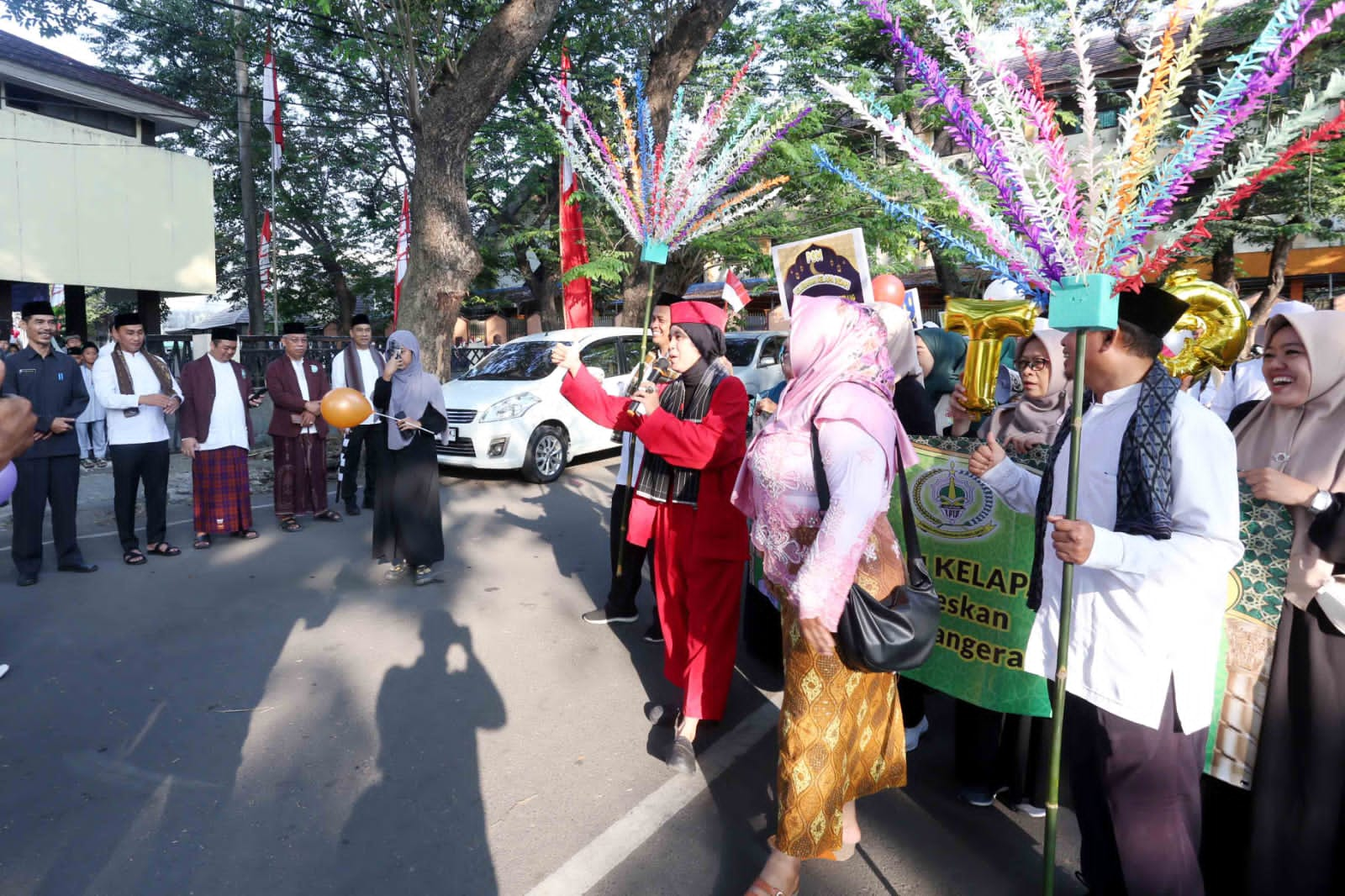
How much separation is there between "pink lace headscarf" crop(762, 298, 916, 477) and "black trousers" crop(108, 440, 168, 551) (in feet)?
18.9

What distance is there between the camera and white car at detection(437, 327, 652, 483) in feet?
30.8

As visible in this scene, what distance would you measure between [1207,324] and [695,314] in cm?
196

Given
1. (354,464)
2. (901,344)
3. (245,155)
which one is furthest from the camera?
(245,155)

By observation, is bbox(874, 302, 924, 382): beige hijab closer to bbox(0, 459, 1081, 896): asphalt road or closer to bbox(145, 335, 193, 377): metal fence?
bbox(0, 459, 1081, 896): asphalt road

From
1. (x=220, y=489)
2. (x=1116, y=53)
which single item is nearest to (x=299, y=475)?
(x=220, y=489)

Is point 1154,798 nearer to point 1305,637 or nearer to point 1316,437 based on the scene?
point 1305,637

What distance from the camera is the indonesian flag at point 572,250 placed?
13.2m

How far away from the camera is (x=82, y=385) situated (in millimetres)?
5953

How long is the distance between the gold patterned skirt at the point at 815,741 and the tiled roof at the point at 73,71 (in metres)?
15.9

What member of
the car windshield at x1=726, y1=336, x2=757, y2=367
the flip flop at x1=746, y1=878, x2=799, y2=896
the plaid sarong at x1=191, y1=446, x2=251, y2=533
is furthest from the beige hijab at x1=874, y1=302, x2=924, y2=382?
the car windshield at x1=726, y1=336, x2=757, y2=367

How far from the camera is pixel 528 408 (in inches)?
377

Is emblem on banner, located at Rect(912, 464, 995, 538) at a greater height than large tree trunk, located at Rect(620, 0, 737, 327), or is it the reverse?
large tree trunk, located at Rect(620, 0, 737, 327)

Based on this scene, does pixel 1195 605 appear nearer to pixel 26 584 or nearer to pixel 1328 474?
pixel 1328 474

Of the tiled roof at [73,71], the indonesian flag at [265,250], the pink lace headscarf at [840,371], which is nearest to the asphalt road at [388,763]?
the pink lace headscarf at [840,371]
